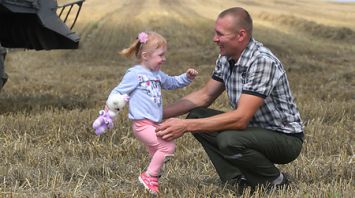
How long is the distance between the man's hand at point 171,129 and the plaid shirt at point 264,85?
0.46m

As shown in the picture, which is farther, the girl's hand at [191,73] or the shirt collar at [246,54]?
the girl's hand at [191,73]

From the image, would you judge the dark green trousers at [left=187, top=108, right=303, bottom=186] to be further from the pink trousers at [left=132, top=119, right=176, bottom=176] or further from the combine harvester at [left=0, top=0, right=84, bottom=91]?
the combine harvester at [left=0, top=0, right=84, bottom=91]

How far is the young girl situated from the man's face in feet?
1.17

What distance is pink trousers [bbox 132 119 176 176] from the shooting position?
3.85 metres

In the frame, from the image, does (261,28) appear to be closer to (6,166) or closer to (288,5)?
(288,5)

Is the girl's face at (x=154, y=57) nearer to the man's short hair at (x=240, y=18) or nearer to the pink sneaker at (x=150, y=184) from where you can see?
the man's short hair at (x=240, y=18)

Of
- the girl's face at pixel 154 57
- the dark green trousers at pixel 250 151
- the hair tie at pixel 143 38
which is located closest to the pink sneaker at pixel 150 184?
the dark green trousers at pixel 250 151

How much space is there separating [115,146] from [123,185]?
1.19m

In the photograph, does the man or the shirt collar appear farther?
the shirt collar

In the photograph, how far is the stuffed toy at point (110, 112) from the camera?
3.84 meters

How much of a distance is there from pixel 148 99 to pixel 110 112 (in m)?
0.25

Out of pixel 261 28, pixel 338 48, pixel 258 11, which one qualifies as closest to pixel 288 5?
pixel 258 11

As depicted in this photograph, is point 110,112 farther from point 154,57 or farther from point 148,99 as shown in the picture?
point 154,57

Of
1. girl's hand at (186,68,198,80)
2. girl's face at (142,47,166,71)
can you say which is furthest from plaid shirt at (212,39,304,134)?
girl's face at (142,47,166,71)
